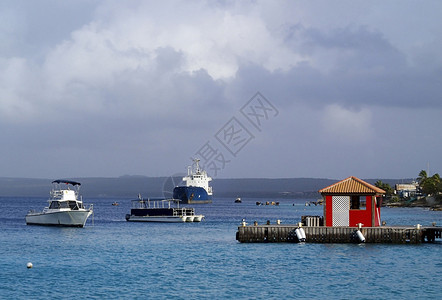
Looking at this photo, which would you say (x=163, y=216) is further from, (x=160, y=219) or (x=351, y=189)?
(x=351, y=189)

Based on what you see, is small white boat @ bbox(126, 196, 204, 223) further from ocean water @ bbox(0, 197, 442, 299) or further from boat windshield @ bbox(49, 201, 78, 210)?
ocean water @ bbox(0, 197, 442, 299)

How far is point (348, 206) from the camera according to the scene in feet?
206

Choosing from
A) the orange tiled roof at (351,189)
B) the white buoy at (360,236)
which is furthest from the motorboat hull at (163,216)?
the white buoy at (360,236)

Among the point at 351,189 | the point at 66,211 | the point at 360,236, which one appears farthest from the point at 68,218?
the point at 360,236

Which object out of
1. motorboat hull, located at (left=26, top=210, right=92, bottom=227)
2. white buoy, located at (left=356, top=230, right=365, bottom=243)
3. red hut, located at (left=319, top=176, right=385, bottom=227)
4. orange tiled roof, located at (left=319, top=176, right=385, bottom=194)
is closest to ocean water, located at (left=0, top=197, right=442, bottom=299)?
white buoy, located at (left=356, top=230, right=365, bottom=243)

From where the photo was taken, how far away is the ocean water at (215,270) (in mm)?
39188

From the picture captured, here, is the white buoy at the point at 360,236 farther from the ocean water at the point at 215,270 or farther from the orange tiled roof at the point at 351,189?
the orange tiled roof at the point at 351,189

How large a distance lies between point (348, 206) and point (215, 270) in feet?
65.5

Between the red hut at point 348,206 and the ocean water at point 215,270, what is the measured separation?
→ 3129 mm

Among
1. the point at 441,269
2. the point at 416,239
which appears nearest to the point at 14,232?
the point at 416,239

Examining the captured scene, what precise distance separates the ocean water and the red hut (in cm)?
313

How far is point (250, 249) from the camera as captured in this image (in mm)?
59312

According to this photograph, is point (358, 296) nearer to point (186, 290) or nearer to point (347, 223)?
point (186, 290)

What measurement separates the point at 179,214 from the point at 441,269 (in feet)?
223
